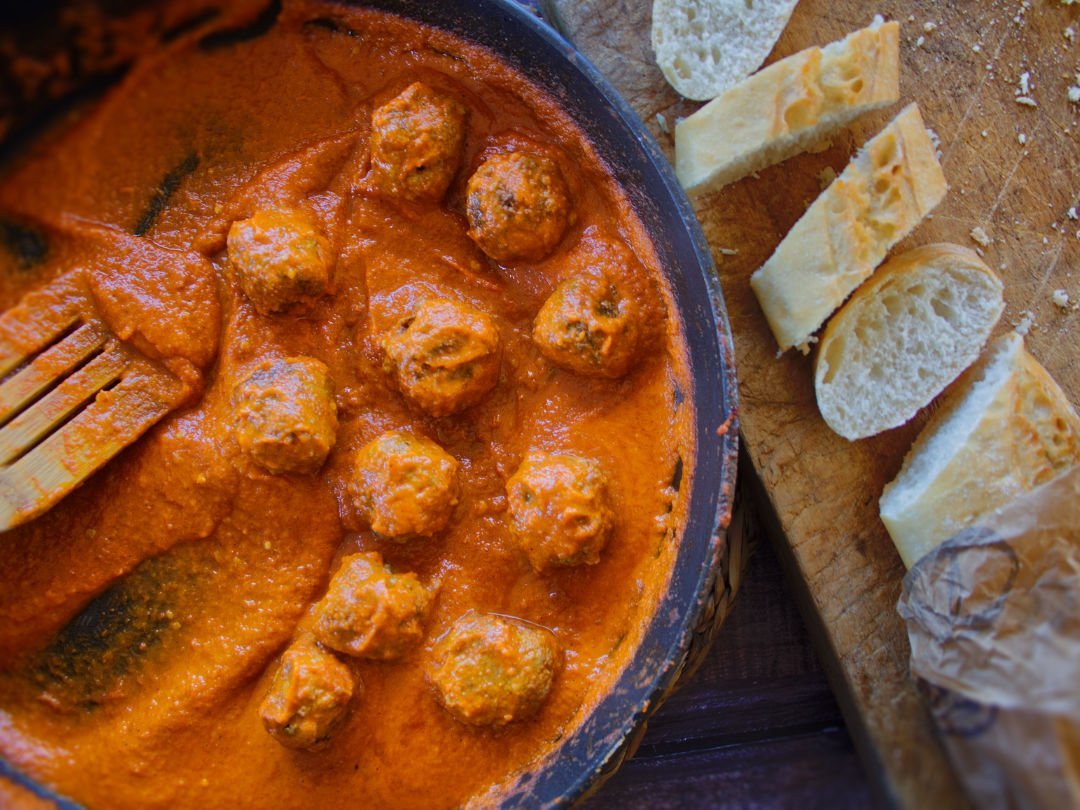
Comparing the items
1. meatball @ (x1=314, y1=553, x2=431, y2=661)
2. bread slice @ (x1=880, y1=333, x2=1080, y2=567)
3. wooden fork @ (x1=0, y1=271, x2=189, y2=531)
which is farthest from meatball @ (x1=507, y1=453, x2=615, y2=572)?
wooden fork @ (x1=0, y1=271, x2=189, y2=531)

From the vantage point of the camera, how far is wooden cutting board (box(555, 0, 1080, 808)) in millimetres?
2914

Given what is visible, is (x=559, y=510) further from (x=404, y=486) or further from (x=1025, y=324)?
(x=1025, y=324)

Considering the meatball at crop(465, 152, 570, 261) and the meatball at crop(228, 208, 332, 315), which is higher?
the meatball at crop(228, 208, 332, 315)

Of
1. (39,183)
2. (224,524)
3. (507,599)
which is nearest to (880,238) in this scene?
(507,599)

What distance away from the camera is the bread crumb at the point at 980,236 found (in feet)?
9.58

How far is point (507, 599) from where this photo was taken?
2729 millimetres

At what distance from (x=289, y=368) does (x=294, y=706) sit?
0.93 m

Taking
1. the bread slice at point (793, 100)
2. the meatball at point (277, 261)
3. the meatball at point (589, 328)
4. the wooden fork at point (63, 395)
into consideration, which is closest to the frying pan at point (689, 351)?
the meatball at point (589, 328)

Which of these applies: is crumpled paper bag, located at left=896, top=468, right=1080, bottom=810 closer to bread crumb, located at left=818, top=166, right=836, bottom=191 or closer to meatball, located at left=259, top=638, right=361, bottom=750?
bread crumb, located at left=818, top=166, right=836, bottom=191

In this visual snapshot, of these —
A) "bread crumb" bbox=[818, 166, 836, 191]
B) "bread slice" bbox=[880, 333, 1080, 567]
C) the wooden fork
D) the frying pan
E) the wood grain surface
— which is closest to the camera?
the frying pan

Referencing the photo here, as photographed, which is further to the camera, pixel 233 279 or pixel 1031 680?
pixel 233 279

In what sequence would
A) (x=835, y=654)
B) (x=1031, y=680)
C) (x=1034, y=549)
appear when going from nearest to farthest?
(x=1031, y=680) < (x=1034, y=549) < (x=835, y=654)

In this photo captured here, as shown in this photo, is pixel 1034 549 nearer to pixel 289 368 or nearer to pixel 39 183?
pixel 289 368

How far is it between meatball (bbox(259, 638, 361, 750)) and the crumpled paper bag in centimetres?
163
